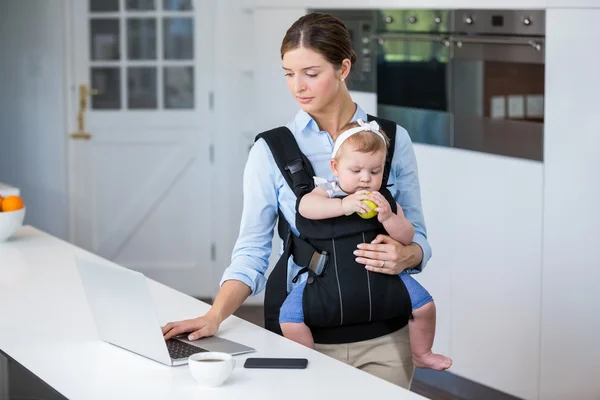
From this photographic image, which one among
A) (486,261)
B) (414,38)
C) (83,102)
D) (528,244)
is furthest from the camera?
(83,102)

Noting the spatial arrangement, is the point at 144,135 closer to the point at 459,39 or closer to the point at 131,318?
the point at 459,39

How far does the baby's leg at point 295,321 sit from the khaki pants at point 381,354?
56 mm

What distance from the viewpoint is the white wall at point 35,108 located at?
5887mm

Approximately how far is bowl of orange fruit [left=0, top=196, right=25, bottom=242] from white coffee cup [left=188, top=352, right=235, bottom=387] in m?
1.55

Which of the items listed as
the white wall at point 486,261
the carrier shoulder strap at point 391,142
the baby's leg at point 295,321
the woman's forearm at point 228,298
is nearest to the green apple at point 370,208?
the carrier shoulder strap at point 391,142

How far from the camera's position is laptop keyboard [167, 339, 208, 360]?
87.5 inches

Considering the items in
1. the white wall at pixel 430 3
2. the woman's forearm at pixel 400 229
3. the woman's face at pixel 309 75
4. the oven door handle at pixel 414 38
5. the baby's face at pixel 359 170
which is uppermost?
the white wall at pixel 430 3

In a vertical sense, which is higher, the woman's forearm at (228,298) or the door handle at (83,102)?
the door handle at (83,102)

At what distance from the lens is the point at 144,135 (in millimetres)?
5934

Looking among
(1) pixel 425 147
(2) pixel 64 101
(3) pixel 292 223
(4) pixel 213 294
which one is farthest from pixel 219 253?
(3) pixel 292 223

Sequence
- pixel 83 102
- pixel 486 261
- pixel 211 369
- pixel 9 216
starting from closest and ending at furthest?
pixel 211 369
pixel 9 216
pixel 486 261
pixel 83 102

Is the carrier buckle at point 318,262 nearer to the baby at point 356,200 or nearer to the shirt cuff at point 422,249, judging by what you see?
the baby at point 356,200

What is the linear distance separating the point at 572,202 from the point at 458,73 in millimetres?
863

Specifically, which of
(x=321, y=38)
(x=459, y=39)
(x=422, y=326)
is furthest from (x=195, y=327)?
(x=459, y=39)
